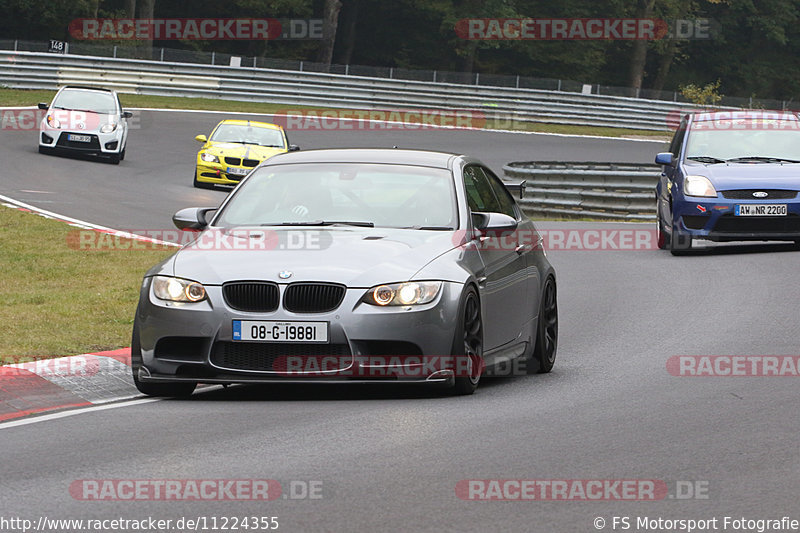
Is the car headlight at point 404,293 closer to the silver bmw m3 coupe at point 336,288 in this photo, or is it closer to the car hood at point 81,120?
the silver bmw m3 coupe at point 336,288

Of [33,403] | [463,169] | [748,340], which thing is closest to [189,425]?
[33,403]

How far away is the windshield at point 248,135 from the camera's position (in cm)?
3152

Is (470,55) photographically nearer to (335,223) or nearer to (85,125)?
(85,125)

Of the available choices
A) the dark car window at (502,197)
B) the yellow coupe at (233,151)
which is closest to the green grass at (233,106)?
the yellow coupe at (233,151)

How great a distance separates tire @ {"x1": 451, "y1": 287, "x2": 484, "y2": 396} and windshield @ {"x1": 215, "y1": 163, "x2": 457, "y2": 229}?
28.1 inches

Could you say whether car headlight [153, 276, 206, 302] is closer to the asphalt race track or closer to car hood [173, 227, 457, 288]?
car hood [173, 227, 457, 288]

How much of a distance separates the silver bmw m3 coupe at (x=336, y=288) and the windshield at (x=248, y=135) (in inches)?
856

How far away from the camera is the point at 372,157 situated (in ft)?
33.2

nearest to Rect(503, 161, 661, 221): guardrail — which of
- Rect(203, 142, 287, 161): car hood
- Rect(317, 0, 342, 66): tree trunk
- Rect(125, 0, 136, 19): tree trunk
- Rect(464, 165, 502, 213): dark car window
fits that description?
Rect(203, 142, 287, 161): car hood

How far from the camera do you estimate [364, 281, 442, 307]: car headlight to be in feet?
28.1

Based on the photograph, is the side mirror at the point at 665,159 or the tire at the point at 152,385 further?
the side mirror at the point at 665,159

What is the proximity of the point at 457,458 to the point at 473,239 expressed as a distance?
268 cm

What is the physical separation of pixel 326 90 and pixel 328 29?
16.1 m

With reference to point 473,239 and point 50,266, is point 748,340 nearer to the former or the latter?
point 473,239
